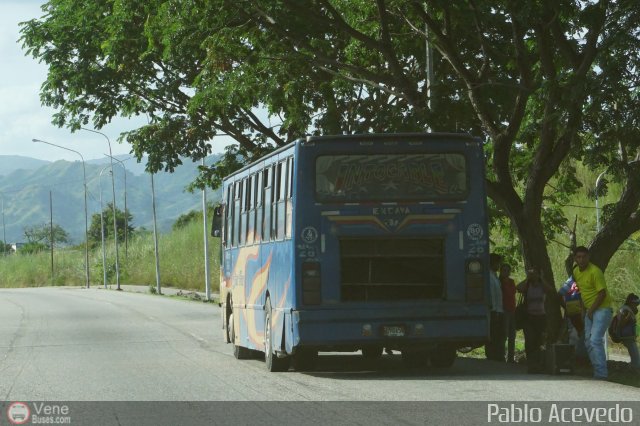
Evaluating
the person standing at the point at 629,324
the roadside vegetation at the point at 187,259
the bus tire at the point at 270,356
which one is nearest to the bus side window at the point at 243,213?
the bus tire at the point at 270,356

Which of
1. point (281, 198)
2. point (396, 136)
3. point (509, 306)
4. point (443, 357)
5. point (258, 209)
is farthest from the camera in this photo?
point (258, 209)

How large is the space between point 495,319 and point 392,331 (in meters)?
2.87

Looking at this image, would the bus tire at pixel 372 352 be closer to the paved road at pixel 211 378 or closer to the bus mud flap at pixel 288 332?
the paved road at pixel 211 378

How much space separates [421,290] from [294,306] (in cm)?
170

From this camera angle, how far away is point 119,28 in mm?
28297

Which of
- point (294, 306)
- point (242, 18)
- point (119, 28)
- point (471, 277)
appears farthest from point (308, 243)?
point (119, 28)

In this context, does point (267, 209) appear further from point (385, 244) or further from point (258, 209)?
point (385, 244)

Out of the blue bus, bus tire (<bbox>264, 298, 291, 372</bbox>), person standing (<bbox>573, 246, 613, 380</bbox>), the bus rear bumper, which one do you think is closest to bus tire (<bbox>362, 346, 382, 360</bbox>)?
bus tire (<bbox>264, 298, 291, 372</bbox>)

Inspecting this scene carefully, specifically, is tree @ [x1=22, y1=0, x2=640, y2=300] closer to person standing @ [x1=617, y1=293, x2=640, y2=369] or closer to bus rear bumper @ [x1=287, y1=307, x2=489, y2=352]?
person standing @ [x1=617, y1=293, x2=640, y2=369]

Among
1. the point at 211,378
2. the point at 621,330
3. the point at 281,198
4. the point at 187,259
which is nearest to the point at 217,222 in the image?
the point at 281,198
